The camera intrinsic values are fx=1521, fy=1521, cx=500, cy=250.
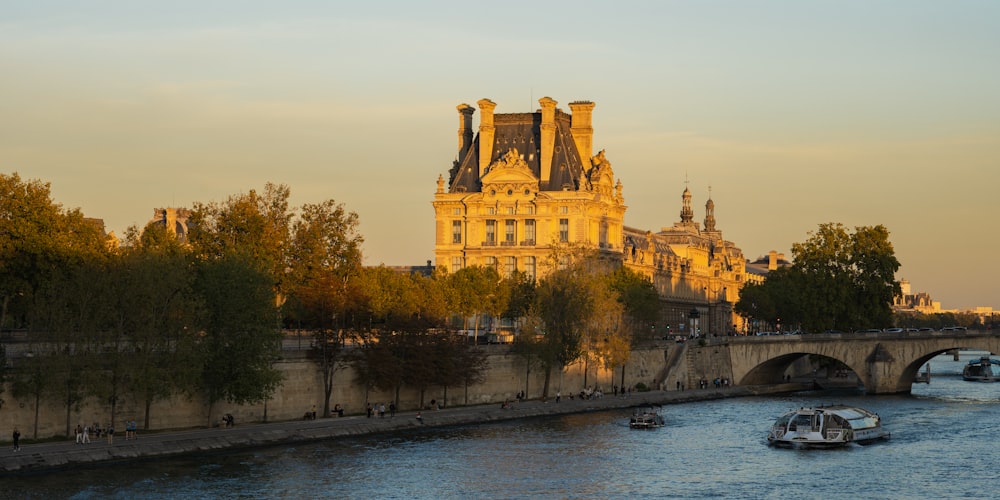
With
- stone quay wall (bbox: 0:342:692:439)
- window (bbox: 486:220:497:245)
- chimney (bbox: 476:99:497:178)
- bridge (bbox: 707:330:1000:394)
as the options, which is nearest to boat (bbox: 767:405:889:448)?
stone quay wall (bbox: 0:342:692:439)

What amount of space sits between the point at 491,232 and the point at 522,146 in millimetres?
10171

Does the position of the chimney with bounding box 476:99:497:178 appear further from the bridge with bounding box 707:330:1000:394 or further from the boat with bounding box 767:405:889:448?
the boat with bounding box 767:405:889:448

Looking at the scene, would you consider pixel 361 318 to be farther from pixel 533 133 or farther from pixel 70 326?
pixel 533 133

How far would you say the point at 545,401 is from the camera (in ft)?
373

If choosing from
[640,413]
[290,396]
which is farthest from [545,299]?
[290,396]

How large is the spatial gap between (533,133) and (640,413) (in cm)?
6781

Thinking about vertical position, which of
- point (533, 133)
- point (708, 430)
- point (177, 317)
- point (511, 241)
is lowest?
point (708, 430)

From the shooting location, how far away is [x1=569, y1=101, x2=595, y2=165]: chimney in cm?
16425

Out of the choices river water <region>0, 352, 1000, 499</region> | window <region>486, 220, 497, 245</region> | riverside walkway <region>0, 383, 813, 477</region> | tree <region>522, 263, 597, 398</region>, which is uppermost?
window <region>486, 220, 497, 245</region>

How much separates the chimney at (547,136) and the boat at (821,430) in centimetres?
7223

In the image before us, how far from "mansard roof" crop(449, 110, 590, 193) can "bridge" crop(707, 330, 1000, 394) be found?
102 feet

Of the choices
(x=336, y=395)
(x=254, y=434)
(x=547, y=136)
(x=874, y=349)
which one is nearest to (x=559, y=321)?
(x=336, y=395)

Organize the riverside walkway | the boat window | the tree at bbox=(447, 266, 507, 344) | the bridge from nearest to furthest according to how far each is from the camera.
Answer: the riverside walkway
the boat window
the tree at bbox=(447, 266, 507, 344)
the bridge

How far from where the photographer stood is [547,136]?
160625mm
